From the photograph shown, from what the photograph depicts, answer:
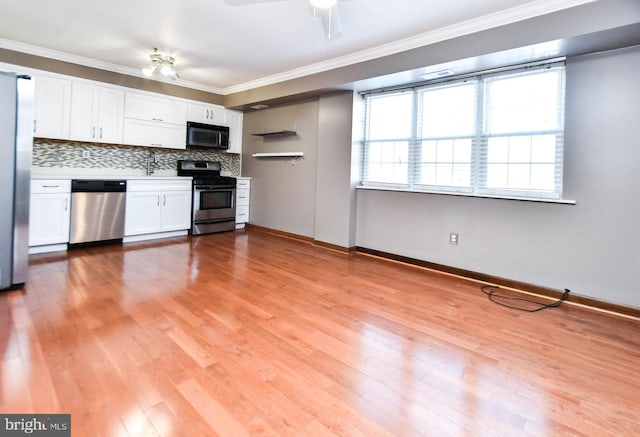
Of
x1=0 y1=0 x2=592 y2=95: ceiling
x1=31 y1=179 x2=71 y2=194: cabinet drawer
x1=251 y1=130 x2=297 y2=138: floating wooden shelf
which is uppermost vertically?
x1=0 y1=0 x2=592 y2=95: ceiling

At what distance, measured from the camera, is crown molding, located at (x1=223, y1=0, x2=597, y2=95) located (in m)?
2.78

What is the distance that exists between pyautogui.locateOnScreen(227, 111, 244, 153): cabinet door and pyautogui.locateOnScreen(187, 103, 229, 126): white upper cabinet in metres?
0.13

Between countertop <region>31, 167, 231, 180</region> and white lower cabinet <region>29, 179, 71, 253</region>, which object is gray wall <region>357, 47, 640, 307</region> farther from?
white lower cabinet <region>29, 179, 71, 253</region>

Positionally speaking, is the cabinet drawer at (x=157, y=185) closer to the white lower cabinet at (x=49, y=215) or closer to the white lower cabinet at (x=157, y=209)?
the white lower cabinet at (x=157, y=209)

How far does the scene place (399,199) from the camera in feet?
14.6

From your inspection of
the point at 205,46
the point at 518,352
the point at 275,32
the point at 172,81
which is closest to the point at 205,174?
the point at 172,81

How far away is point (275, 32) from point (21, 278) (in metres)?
3.35

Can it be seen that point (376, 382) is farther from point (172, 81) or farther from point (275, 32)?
point (172, 81)

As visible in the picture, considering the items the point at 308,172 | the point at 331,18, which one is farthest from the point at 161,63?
the point at 331,18

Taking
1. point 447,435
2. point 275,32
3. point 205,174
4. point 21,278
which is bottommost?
point 447,435

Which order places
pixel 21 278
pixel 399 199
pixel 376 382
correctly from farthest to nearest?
pixel 399 199, pixel 21 278, pixel 376 382

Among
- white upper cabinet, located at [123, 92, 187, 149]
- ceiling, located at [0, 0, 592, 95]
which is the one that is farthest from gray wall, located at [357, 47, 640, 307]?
white upper cabinet, located at [123, 92, 187, 149]
